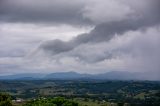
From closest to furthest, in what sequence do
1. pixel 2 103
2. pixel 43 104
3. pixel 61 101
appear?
1. pixel 2 103
2. pixel 43 104
3. pixel 61 101

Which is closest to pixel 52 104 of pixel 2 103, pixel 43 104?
pixel 43 104

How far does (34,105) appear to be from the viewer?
123m

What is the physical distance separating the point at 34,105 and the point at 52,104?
22.3ft

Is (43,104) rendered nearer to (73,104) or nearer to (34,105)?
(34,105)

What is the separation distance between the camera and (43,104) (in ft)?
402

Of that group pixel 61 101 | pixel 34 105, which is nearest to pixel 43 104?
pixel 34 105

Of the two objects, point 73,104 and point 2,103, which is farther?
point 73,104

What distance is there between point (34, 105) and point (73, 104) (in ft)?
51.2

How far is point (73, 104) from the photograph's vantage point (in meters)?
130

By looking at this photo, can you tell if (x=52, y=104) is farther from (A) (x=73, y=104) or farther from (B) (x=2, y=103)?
(B) (x=2, y=103)

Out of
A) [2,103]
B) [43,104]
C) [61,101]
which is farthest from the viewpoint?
[61,101]

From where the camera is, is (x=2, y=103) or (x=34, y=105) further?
(x=34, y=105)

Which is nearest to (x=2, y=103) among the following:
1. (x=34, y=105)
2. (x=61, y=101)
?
(x=34, y=105)

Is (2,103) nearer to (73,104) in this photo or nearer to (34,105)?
(34,105)
